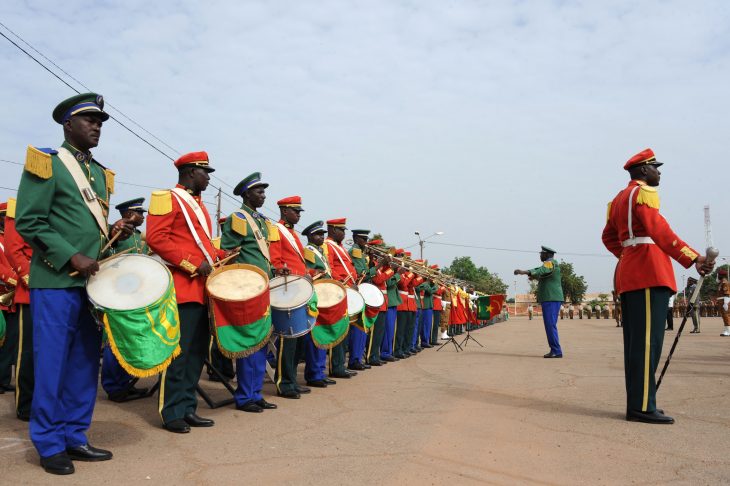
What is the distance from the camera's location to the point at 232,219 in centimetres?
636

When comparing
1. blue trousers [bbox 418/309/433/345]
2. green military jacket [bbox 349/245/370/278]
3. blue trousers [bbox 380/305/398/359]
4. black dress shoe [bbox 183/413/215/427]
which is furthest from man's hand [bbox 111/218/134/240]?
blue trousers [bbox 418/309/433/345]

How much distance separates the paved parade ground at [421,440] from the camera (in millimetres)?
3844

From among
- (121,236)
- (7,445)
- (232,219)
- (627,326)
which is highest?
(232,219)

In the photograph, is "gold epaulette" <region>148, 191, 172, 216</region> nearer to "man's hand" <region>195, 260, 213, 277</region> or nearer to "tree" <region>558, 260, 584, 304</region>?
"man's hand" <region>195, 260, 213, 277</region>

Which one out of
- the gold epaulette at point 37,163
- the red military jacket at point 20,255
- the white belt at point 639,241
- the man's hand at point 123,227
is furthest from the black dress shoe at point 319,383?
the gold epaulette at point 37,163

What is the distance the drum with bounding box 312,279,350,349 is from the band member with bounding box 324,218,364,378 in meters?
1.39

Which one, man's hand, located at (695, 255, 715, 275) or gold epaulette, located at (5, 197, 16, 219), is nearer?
man's hand, located at (695, 255, 715, 275)

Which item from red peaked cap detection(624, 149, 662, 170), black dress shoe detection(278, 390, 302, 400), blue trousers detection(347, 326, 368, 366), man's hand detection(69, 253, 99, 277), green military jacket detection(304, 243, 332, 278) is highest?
red peaked cap detection(624, 149, 662, 170)

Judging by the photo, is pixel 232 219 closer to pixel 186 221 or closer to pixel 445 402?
pixel 186 221

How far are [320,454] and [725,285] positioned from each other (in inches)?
731

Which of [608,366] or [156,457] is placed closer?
[156,457]

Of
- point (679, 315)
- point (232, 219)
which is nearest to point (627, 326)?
point (232, 219)

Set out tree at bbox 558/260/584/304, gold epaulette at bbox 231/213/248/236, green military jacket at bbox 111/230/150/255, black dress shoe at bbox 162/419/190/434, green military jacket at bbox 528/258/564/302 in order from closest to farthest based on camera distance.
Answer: black dress shoe at bbox 162/419/190/434 → gold epaulette at bbox 231/213/248/236 → green military jacket at bbox 111/230/150/255 → green military jacket at bbox 528/258/564/302 → tree at bbox 558/260/584/304

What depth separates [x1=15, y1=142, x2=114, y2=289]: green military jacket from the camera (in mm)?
3904
